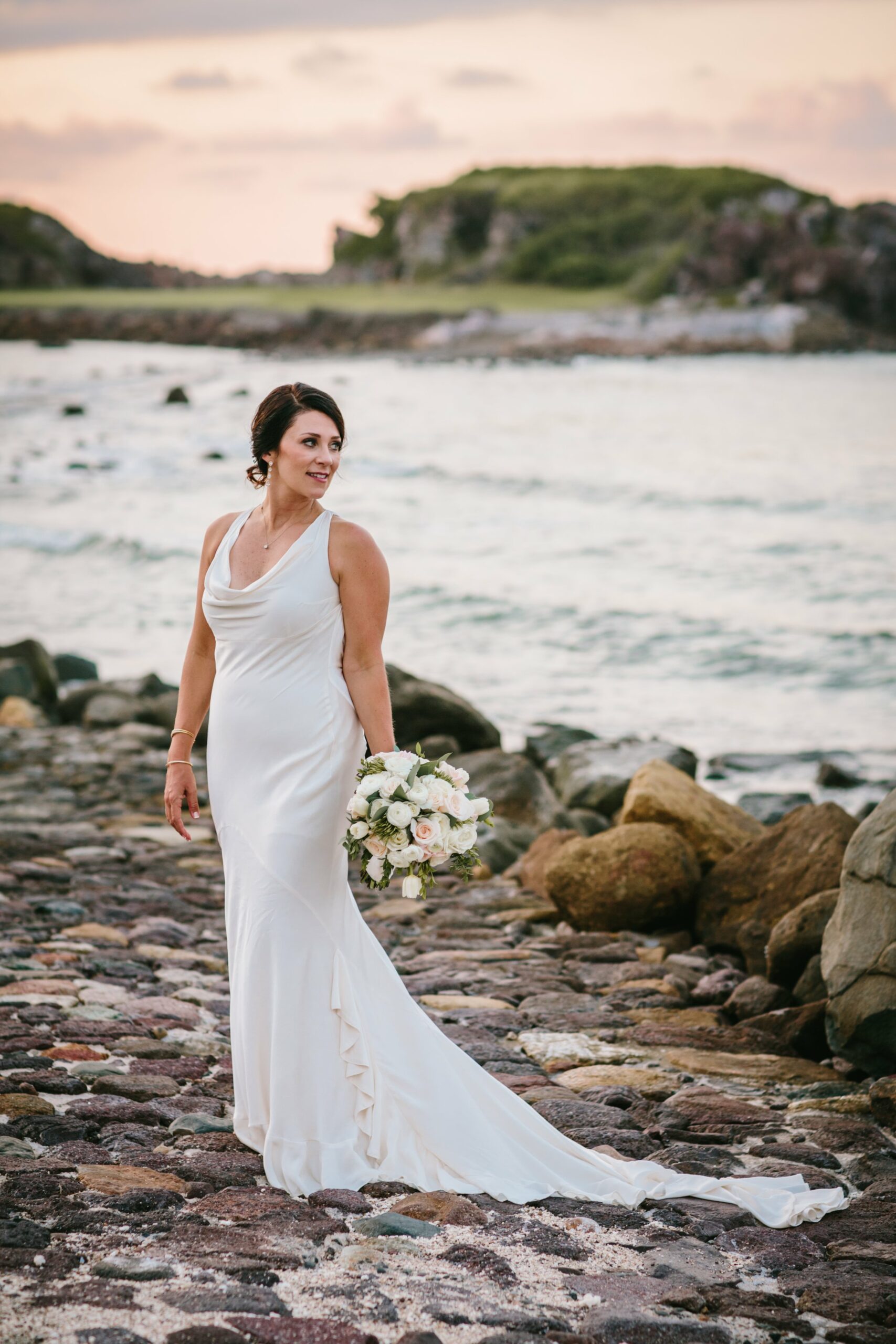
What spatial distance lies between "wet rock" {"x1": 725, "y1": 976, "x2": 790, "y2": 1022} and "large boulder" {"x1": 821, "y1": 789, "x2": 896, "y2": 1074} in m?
0.77

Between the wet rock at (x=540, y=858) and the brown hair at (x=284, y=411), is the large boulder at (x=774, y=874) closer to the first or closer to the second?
the wet rock at (x=540, y=858)

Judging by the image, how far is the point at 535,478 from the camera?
32.4 meters

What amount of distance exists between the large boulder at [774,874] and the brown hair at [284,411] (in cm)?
391

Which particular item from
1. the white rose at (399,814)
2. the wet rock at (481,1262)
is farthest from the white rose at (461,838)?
the wet rock at (481,1262)

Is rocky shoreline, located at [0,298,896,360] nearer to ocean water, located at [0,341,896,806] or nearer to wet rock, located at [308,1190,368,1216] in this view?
ocean water, located at [0,341,896,806]

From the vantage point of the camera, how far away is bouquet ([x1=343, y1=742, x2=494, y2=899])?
13.3 feet

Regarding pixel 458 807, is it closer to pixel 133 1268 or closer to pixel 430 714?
pixel 133 1268

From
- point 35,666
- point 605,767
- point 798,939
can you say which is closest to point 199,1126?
point 798,939

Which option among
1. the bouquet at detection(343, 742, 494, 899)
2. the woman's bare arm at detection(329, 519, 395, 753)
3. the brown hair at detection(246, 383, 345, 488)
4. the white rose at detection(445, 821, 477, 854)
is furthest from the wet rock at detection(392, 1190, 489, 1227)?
the brown hair at detection(246, 383, 345, 488)

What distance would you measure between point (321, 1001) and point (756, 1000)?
281 cm

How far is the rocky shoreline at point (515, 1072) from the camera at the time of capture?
3.48 metres

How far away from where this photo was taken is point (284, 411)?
4398mm

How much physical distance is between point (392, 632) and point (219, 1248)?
14325 mm

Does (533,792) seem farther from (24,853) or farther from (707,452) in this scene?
(707,452)
